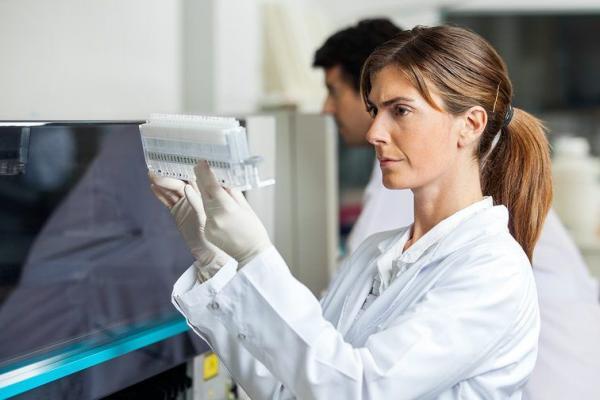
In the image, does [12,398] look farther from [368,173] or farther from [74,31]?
[368,173]

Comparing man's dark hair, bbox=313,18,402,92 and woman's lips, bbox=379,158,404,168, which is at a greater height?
man's dark hair, bbox=313,18,402,92

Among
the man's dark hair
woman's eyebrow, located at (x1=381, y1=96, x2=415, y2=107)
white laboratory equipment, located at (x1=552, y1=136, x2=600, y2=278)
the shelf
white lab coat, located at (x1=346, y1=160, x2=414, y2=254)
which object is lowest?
white laboratory equipment, located at (x1=552, y1=136, x2=600, y2=278)

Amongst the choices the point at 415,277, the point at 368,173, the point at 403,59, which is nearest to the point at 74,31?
the point at 403,59

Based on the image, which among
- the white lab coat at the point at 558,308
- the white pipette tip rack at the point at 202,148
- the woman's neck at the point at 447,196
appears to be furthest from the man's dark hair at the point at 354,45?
the white pipette tip rack at the point at 202,148

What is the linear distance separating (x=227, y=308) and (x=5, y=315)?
0.42 metres

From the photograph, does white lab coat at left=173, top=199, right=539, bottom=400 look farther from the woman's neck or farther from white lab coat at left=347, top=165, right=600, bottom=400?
white lab coat at left=347, top=165, right=600, bottom=400

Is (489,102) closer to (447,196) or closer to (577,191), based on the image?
(447,196)

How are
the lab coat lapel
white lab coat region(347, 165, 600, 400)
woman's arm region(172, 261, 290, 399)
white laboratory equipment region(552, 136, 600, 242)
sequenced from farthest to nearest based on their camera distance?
white laboratory equipment region(552, 136, 600, 242)
white lab coat region(347, 165, 600, 400)
the lab coat lapel
woman's arm region(172, 261, 290, 399)

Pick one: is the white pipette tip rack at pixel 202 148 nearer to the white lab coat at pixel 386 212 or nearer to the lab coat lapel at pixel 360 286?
the lab coat lapel at pixel 360 286

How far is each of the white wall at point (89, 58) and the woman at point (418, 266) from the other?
0.79 metres

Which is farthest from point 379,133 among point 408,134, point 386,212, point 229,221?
point 386,212

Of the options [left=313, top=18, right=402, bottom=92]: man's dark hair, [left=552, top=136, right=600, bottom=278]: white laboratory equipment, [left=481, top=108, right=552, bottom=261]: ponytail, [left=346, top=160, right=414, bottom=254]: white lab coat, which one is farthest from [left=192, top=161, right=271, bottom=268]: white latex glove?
[left=552, top=136, right=600, bottom=278]: white laboratory equipment

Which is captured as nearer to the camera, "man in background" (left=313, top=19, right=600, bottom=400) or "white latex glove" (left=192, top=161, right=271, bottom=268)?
"white latex glove" (left=192, top=161, right=271, bottom=268)

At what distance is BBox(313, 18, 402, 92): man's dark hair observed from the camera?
2.03m
